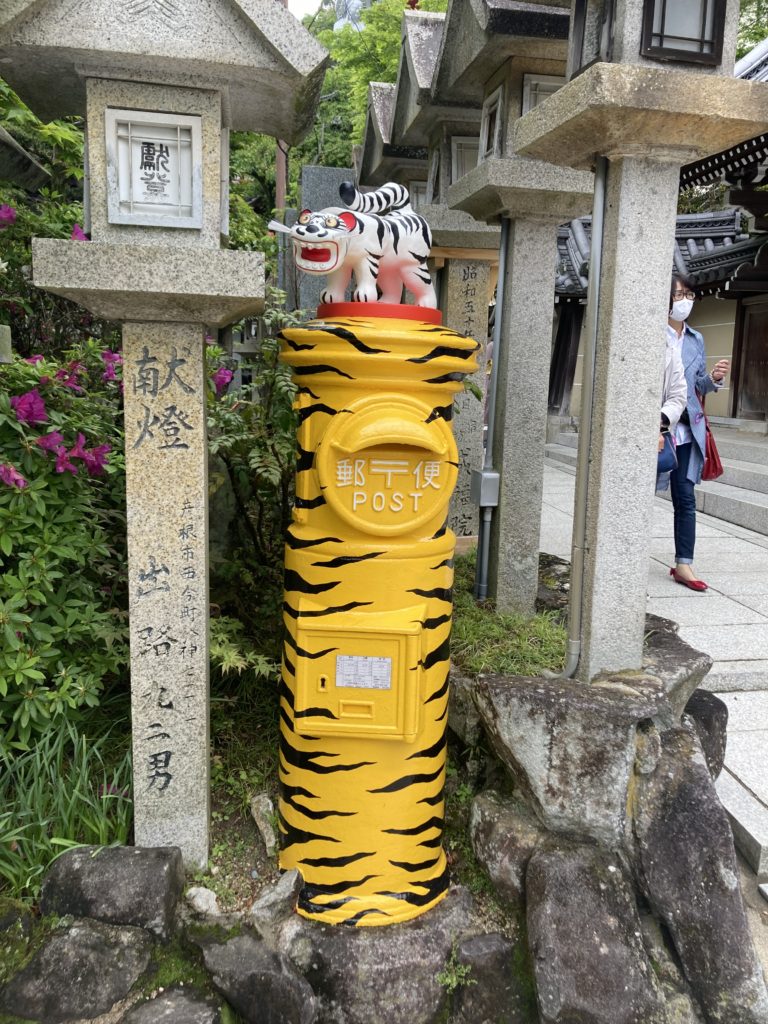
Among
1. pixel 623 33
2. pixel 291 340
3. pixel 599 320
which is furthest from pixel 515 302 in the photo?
pixel 291 340

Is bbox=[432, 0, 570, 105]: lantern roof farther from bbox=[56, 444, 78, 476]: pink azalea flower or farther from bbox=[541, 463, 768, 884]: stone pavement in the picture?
bbox=[541, 463, 768, 884]: stone pavement

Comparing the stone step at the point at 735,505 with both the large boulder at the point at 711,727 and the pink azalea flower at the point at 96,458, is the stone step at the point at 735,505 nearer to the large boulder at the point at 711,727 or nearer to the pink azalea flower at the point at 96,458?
the large boulder at the point at 711,727

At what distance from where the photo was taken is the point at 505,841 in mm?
2799

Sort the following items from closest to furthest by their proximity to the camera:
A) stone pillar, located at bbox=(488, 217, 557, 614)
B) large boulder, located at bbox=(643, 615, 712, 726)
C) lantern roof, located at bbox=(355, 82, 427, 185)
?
large boulder, located at bbox=(643, 615, 712, 726)
stone pillar, located at bbox=(488, 217, 557, 614)
lantern roof, located at bbox=(355, 82, 427, 185)

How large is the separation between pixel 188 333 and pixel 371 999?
2309mm

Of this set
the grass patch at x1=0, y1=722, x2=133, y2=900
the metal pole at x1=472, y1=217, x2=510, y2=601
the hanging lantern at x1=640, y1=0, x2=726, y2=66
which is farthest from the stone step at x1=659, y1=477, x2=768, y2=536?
the grass patch at x1=0, y1=722, x2=133, y2=900

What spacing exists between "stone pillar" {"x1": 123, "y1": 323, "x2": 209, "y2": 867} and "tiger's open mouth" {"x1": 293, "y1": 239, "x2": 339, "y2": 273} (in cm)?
47

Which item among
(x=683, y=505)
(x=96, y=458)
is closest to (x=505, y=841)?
(x=96, y=458)

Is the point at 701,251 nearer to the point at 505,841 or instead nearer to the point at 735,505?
the point at 735,505

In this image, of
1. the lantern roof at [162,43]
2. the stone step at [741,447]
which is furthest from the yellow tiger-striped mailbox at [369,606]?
the stone step at [741,447]

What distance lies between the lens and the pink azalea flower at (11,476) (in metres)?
2.72

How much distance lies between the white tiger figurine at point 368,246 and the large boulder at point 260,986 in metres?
2.35

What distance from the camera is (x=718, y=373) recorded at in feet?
21.0

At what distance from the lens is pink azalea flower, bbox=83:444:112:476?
9.96 feet
